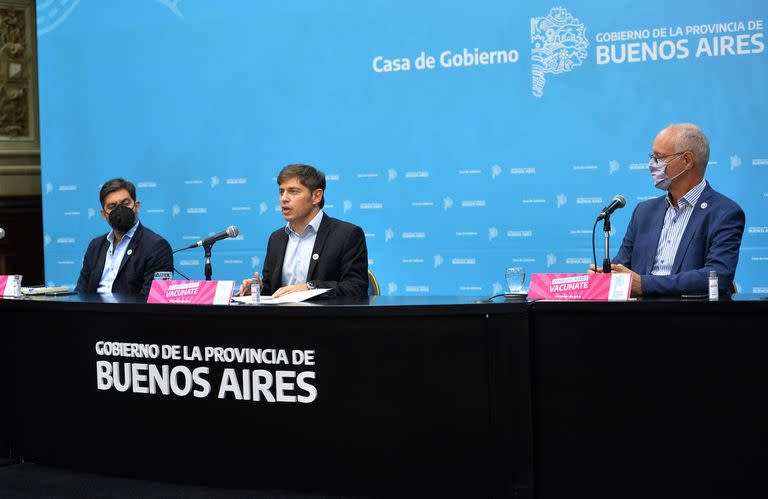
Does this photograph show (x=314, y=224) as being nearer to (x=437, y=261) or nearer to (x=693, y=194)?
(x=437, y=261)

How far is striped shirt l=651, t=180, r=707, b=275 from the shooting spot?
3271 mm

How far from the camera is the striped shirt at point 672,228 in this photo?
3271mm

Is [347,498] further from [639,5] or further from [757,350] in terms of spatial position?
[639,5]

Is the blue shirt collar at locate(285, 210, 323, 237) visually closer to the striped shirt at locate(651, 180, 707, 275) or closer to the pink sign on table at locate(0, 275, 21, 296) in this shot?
the pink sign on table at locate(0, 275, 21, 296)

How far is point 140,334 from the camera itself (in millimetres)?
2945

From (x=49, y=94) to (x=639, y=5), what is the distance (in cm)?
422

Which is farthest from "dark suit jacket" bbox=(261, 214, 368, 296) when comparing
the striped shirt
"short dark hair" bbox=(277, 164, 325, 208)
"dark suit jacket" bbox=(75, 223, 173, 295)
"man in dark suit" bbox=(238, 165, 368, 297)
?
the striped shirt

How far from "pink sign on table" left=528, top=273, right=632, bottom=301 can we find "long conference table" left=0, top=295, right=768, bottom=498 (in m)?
0.09

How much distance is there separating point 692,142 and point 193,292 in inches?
82.3

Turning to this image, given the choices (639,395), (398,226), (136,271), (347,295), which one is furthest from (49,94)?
(639,395)

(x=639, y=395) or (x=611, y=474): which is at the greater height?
(x=639, y=395)

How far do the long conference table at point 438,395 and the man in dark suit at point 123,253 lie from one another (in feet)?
3.65

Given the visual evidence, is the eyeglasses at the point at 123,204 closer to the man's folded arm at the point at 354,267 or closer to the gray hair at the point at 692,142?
the man's folded arm at the point at 354,267

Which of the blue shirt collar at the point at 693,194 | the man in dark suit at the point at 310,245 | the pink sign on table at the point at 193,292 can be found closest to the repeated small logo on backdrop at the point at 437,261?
the man in dark suit at the point at 310,245
